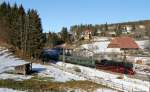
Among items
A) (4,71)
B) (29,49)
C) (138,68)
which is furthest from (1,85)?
(138,68)

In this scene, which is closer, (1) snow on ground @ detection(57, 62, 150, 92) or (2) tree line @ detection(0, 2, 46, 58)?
(1) snow on ground @ detection(57, 62, 150, 92)

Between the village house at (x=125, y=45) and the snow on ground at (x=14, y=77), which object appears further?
the village house at (x=125, y=45)

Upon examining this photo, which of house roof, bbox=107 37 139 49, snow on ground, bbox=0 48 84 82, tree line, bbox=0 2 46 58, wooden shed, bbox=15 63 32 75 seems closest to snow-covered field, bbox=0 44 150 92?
snow on ground, bbox=0 48 84 82

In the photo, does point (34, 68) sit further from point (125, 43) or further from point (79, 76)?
point (125, 43)

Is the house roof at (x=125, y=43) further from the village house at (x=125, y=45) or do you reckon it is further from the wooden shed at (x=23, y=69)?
the wooden shed at (x=23, y=69)

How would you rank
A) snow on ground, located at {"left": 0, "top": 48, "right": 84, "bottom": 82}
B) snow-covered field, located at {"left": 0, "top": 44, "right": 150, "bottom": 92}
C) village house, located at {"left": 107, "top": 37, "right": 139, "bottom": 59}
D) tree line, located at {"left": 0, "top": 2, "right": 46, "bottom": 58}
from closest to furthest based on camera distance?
1. snow-covered field, located at {"left": 0, "top": 44, "right": 150, "bottom": 92}
2. snow on ground, located at {"left": 0, "top": 48, "right": 84, "bottom": 82}
3. tree line, located at {"left": 0, "top": 2, "right": 46, "bottom": 58}
4. village house, located at {"left": 107, "top": 37, "right": 139, "bottom": 59}

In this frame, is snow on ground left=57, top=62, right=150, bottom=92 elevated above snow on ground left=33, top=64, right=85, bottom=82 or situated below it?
below

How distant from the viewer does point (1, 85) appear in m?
42.2

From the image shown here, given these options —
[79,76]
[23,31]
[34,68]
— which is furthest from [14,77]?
[23,31]

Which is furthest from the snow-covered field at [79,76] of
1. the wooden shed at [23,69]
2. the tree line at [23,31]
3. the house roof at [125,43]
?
the house roof at [125,43]

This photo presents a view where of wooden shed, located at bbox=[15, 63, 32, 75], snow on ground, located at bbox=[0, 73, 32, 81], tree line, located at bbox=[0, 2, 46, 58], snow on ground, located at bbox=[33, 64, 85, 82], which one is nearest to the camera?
snow on ground, located at bbox=[0, 73, 32, 81]

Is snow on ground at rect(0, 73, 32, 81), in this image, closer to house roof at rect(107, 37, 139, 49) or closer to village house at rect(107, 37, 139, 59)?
village house at rect(107, 37, 139, 59)

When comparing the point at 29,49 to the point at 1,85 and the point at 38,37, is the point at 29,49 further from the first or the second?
the point at 1,85

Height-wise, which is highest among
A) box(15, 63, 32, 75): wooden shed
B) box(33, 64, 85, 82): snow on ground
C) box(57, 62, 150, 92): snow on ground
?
box(15, 63, 32, 75): wooden shed
